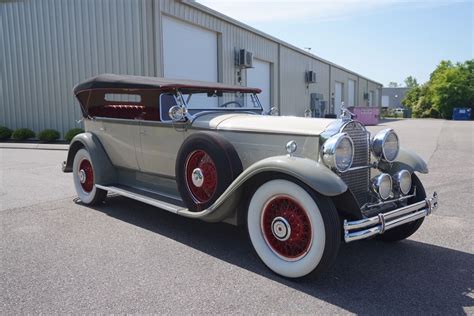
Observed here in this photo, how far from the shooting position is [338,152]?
3.24 meters

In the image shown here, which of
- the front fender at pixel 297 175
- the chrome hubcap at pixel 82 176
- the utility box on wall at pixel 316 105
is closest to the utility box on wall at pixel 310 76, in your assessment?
the utility box on wall at pixel 316 105

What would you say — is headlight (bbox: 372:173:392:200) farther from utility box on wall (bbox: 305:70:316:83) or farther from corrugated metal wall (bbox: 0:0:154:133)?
Answer: utility box on wall (bbox: 305:70:316:83)

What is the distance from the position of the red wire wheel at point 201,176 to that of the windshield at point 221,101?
824 millimetres

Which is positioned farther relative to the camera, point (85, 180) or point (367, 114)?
point (367, 114)

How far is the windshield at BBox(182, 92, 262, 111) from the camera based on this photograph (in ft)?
15.2

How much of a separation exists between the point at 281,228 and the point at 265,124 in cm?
111

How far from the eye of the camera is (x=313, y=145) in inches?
134

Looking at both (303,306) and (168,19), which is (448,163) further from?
(168,19)

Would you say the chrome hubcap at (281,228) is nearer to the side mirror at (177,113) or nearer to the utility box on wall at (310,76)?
the side mirror at (177,113)

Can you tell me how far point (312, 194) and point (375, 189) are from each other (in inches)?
31.4

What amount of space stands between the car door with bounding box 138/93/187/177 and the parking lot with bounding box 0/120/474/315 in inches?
26.6

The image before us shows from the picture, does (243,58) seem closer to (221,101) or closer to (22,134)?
(22,134)

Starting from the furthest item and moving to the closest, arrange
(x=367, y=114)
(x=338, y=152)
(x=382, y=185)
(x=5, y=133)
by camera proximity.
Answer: (x=367, y=114)
(x=5, y=133)
(x=382, y=185)
(x=338, y=152)

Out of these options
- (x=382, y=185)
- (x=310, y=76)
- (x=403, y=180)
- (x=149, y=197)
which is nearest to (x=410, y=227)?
(x=403, y=180)
